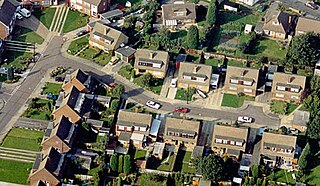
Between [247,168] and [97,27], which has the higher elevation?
[97,27]

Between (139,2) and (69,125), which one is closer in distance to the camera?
(69,125)

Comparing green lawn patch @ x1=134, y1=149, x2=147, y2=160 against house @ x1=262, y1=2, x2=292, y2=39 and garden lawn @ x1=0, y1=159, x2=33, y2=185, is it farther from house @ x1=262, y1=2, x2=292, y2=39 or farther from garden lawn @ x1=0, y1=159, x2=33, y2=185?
house @ x1=262, y1=2, x2=292, y2=39

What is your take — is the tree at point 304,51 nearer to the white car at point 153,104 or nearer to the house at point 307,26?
the house at point 307,26

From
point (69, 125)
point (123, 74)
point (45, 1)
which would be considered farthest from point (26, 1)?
point (69, 125)

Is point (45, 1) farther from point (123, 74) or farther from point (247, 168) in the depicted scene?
point (247, 168)

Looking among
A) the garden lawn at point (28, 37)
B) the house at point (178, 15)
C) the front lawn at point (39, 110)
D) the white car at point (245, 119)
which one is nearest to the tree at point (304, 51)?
Answer: the white car at point (245, 119)

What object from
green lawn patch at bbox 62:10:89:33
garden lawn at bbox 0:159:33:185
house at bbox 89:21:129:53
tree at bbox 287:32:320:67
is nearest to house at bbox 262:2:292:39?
tree at bbox 287:32:320:67

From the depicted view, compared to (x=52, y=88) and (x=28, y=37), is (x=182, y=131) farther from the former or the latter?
(x=28, y=37)
